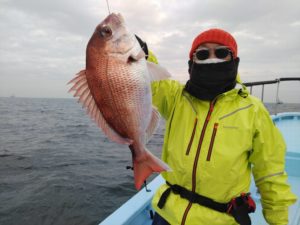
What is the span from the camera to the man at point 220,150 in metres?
1.97

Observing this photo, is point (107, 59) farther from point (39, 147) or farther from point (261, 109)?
point (39, 147)

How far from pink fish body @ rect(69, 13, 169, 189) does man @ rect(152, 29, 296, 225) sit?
56cm

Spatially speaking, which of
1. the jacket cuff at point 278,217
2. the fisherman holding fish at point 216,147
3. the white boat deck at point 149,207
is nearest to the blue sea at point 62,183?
the white boat deck at point 149,207

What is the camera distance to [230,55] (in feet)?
6.66

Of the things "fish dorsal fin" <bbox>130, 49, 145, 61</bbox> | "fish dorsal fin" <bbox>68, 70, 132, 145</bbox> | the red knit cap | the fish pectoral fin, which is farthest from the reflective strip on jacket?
"fish dorsal fin" <bbox>68, 70, 132, 145</bbox>

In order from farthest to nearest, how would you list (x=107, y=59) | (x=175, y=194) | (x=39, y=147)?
1. (x=39, y=147)
2. (x=175, y=194)
3. (x=107, y=59)

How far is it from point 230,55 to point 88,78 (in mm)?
1101

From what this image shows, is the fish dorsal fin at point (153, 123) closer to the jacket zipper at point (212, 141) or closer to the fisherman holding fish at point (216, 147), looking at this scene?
the fisherman holding fish at point (216, 147)

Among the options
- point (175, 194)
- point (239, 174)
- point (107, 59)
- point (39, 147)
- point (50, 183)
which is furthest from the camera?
point (39, 147)

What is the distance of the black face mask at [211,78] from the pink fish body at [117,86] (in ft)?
2.00

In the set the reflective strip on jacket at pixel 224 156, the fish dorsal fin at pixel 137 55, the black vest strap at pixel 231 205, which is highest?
the fish dorsal fin at pixel 137 55

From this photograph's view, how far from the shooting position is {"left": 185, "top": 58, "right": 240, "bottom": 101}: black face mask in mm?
1987

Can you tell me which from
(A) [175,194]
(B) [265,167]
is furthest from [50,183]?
(B) [265,167]

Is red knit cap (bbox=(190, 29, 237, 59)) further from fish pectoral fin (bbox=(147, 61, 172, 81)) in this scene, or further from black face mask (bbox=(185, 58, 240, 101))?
fish pectoral fin (bbox=(147, 61, 172, 81))
